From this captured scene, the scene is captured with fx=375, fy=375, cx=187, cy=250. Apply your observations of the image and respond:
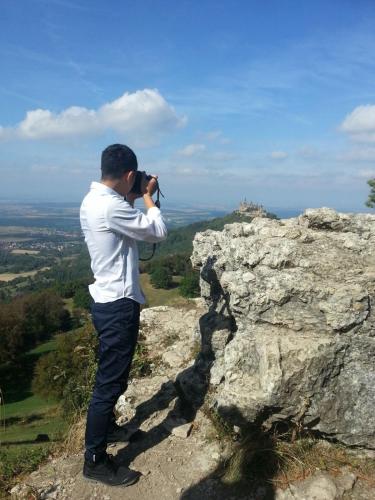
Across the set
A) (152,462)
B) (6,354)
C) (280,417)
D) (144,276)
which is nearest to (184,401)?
(152,462)

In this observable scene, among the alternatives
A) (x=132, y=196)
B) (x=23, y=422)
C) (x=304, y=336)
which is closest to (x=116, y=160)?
(x=132, y=196)

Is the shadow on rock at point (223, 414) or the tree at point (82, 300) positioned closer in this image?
the shadow on rock at point (223, 414)

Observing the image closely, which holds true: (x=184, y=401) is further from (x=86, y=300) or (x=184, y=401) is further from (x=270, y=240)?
(x=86, y=300)

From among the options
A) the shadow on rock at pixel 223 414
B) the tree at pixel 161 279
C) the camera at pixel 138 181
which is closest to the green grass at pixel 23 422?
the shadow on rock at pixel 223 414

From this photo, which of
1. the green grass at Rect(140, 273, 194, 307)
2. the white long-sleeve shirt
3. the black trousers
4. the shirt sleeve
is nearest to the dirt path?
the black trousers

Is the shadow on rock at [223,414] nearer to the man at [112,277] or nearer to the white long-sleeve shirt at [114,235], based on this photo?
the man at [112,277]

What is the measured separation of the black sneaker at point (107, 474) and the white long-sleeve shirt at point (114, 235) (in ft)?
6.37

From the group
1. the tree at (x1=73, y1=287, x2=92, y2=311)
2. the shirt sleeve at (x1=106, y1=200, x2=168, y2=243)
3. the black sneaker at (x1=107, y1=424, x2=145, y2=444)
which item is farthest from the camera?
the tree at (x1=73, y1=287, x2=92, y2=311)

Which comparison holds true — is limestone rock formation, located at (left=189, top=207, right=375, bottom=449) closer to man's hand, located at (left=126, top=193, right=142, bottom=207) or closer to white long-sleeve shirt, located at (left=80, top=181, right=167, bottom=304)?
white long-sleeve shirt, located at (left=80, top=181, right=167, bottom=304)

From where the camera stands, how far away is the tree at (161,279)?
168 ft

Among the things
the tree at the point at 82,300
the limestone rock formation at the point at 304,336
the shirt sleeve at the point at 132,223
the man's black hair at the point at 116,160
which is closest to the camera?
the shirt sleeve at the point at 132,223

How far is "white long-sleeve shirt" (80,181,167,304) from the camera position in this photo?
4094mm

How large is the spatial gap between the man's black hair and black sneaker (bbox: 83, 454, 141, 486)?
3340mm

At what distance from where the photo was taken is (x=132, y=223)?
13.4 feet
